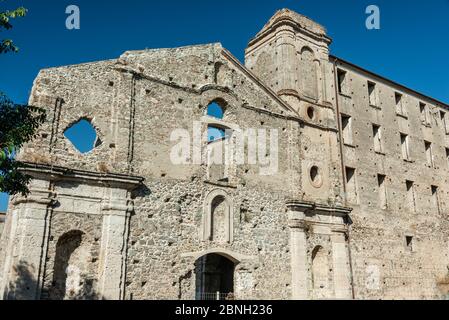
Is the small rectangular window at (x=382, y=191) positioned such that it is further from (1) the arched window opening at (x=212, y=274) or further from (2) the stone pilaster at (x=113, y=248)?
(2) the stone pilaster at (x=113, y=248)

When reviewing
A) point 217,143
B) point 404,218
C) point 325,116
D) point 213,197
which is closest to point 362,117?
point 325,116

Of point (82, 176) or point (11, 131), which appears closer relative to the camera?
point (11, 131)

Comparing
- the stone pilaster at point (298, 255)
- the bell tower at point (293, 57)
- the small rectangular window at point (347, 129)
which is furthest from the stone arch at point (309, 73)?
the stone pilaster at point (298, 255)

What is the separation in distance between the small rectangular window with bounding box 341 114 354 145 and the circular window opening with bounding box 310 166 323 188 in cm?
244

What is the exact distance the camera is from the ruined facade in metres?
10.7

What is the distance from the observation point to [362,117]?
61.7 ft

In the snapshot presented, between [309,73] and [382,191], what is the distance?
19.4 ft

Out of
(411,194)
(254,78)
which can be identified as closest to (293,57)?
(254,78)

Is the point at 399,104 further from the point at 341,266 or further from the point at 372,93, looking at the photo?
the point at 341,266

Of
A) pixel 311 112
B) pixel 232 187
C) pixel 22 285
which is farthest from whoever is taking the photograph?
pixel 311 112

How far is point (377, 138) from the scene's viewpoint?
757 inches
